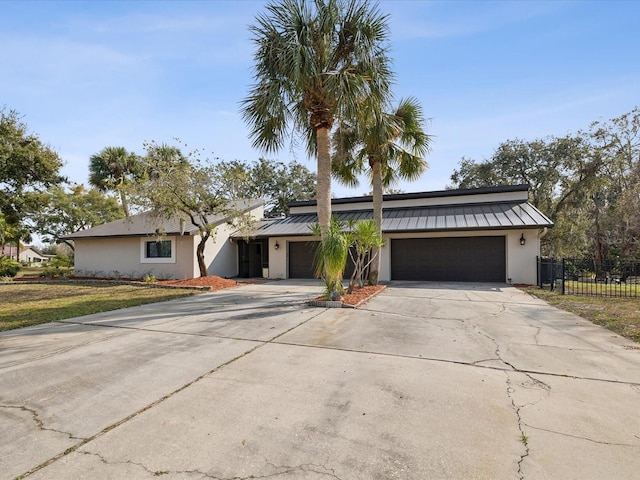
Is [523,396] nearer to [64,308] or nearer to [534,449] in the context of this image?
[534,449]

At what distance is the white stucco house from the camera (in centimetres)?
1386

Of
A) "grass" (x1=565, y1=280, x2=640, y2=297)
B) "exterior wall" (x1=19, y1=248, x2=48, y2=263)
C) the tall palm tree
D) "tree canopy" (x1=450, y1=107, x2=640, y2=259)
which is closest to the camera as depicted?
the tall palm tree

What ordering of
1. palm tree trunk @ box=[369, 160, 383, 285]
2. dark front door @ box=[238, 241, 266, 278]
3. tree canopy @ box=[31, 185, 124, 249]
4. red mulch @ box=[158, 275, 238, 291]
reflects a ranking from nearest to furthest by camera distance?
palm tree trunk @ box=[369, 160, 383, 285], red mulch @ box=[158, 275, 238, 291], dark front door @ box=[238, 241, 266, 278], tree canopy @ box=[31, 185, 124, 249]

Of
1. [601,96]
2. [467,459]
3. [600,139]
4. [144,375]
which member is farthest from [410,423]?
[600,139]

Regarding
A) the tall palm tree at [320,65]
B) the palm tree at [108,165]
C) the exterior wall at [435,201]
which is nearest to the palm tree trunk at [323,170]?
the tall palm tree at [320,65]

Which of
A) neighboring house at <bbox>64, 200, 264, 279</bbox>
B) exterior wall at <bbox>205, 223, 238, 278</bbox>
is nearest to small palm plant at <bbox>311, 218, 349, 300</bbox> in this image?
neighboring house at <bbox>64, 200, 264, 279</bbox>

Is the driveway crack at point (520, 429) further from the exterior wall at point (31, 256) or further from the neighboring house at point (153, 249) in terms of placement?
the exterior wall at point (31, 256)

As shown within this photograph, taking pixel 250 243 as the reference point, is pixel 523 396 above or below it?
below

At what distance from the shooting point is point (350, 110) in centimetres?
861

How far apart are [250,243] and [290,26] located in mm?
12073

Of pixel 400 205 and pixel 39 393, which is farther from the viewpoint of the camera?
pixel 400 205

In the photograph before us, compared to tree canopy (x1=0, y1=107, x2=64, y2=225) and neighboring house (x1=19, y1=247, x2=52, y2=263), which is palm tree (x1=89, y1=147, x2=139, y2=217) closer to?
tree canopy (x1=0, y1=107, x2=64, y2=225)

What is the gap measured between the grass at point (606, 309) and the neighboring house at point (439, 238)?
291 centimetres

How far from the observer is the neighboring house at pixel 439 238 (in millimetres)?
13664
